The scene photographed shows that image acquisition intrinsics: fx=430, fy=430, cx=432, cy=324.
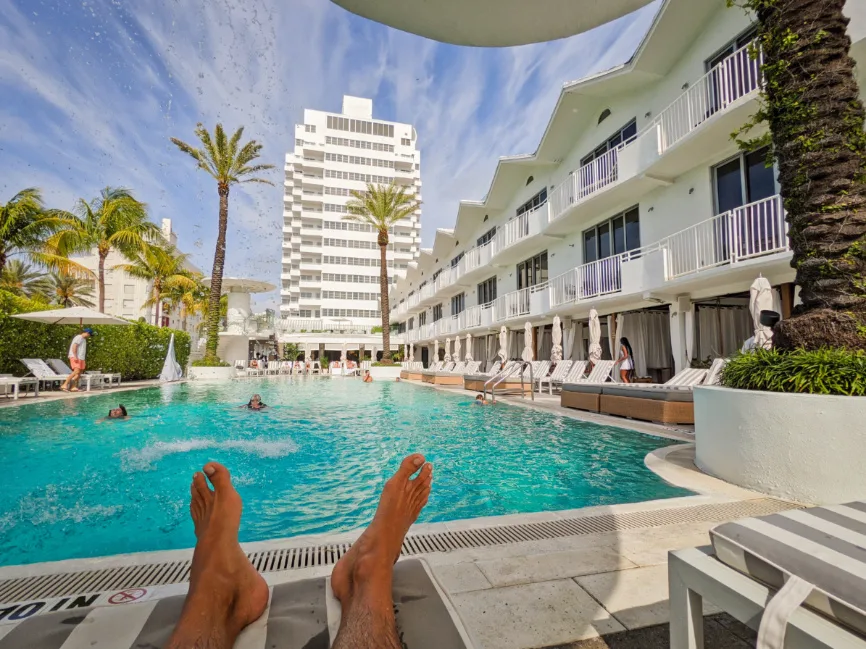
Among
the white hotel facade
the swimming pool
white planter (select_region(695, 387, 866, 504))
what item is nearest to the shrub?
white planter (select_region(695, 387, 866, 504))

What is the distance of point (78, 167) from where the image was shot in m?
9.39

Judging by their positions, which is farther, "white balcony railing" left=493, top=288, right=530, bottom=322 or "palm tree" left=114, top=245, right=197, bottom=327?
"palm tree" left=114, top=245, right=197, bottom=327

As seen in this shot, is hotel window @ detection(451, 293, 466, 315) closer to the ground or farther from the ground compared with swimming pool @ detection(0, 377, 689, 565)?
farther from the ground

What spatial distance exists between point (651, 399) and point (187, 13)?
8.34m

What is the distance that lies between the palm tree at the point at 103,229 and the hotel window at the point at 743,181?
24.9 meters

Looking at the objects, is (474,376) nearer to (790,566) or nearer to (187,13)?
(187,13)

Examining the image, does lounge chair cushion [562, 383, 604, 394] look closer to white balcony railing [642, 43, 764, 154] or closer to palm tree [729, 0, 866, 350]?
palm tree [729, 0, 866, 350]

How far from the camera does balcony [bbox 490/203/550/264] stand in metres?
16.5

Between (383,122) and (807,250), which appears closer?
(807,250)

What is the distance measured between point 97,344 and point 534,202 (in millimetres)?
18545

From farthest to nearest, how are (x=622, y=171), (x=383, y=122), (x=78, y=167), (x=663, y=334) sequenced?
(x=383, y=122) < (x=663, y=334) < (x=622, y=171) < (x=78, y=167)

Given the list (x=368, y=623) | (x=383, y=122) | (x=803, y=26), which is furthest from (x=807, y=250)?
(x=383, y=122)

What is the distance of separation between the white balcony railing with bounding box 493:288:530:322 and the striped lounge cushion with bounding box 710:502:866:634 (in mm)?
16497

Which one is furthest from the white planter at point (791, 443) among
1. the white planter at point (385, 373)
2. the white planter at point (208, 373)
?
the white planter at point (385, 373)
